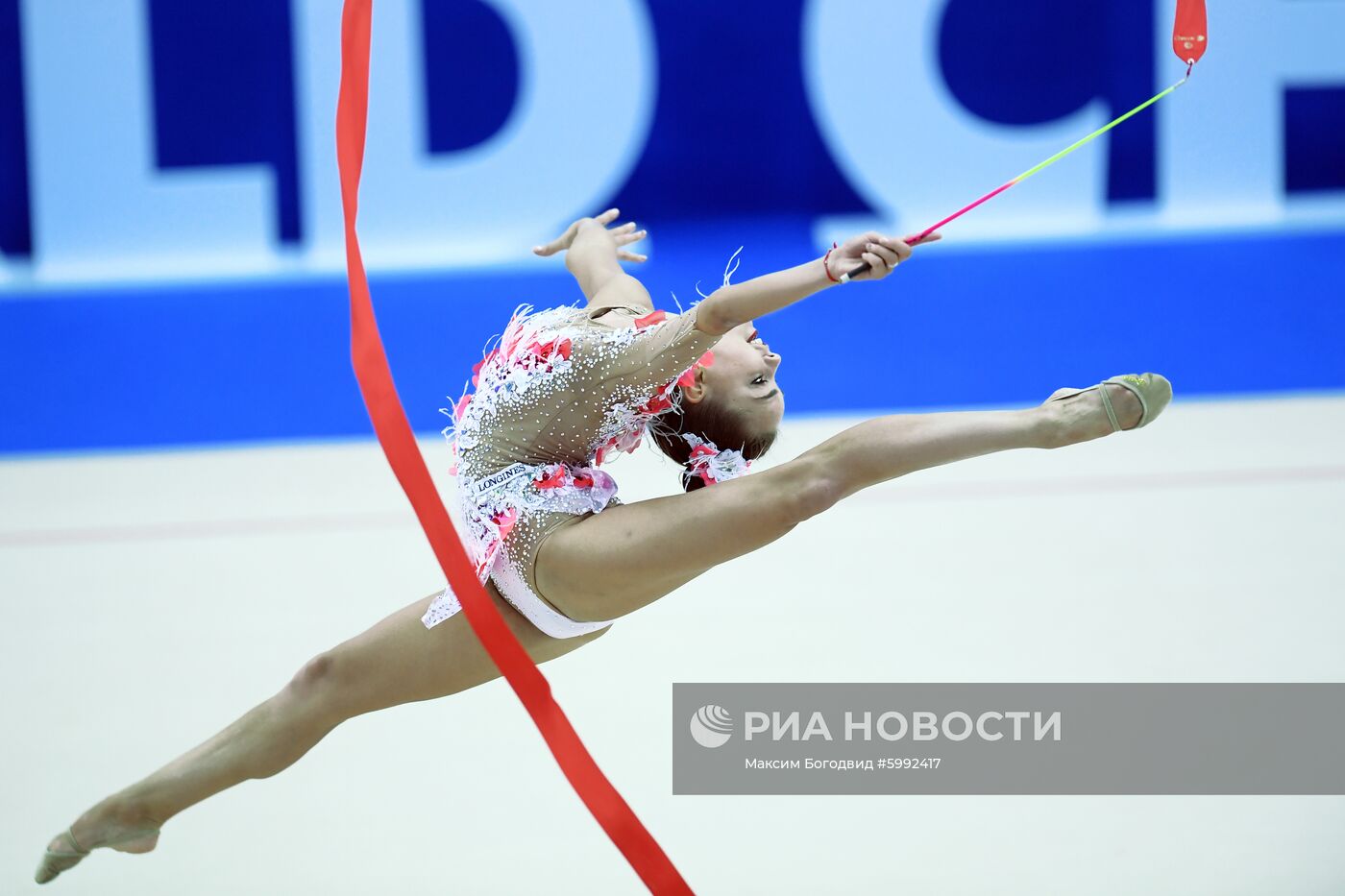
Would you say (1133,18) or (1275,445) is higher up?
(1133,18)

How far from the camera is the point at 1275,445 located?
565 cm

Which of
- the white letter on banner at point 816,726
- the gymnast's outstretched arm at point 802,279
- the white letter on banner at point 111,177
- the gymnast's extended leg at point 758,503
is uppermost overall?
the white letter on banner at point 111,177

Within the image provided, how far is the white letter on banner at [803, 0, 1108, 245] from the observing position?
6.57 metres

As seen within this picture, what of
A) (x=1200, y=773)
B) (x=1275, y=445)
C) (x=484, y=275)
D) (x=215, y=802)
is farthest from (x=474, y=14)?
(x=1200, y=773)

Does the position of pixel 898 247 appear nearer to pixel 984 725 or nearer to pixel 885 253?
pixel 885 253

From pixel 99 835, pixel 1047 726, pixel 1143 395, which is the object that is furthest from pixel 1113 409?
pixel 99 835

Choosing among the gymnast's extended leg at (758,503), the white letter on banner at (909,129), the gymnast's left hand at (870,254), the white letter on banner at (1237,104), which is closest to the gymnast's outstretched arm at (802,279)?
the gymnast's left hand at (870,254)

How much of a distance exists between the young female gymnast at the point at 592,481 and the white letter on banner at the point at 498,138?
3.99 m

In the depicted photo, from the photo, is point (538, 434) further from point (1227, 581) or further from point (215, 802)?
point (1227, 581)

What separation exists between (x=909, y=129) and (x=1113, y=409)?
4.71 meters

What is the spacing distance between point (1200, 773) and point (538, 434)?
4.94 ft

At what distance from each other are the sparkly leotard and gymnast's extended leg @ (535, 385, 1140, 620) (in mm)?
59

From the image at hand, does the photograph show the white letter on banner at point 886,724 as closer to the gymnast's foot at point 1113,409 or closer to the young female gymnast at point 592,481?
the young female gymnast at point 592,481

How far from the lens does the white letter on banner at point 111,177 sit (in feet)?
21.4
